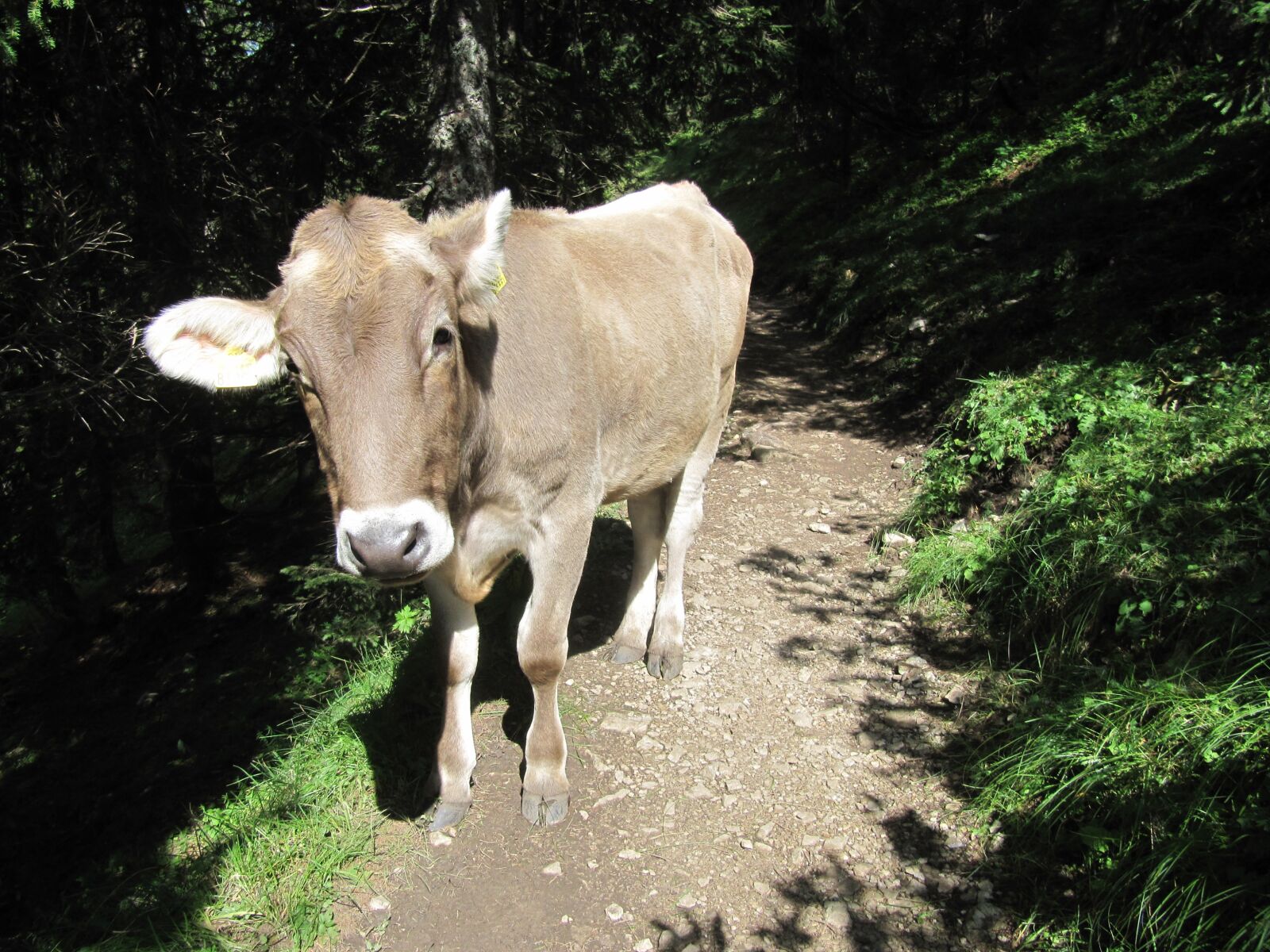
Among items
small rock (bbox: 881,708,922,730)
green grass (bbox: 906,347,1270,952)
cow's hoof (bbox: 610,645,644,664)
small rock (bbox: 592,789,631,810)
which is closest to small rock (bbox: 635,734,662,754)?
small rock (bbox: 592,789,631,810)

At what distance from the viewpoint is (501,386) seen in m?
3.69

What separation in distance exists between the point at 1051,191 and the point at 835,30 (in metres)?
3.67

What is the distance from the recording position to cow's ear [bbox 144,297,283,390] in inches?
121

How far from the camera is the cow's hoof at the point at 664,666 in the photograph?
205 inches

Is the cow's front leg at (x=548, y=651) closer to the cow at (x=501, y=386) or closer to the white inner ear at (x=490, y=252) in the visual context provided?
the cow at (x=501, y=386)

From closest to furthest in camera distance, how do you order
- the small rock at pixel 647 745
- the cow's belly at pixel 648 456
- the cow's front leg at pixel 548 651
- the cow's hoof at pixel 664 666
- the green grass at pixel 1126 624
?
the green grass at pixel 1126 624 < the cow's front leg at pixel 548 651 < the cow's belly at pixel 648 456 < the small rock at pixel 647 745 < the cow's hoof at pixel 664 666

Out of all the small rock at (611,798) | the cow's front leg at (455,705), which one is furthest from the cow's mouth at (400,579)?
the small rock at (611,798)

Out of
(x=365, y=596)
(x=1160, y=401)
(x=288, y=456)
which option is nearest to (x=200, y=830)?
(x=365, y=596)

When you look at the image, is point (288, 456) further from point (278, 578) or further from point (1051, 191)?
point (1051, 191)

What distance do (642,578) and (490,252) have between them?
2844mm

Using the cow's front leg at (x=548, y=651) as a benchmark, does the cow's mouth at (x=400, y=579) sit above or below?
above

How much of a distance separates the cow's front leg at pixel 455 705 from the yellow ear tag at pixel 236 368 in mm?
1316

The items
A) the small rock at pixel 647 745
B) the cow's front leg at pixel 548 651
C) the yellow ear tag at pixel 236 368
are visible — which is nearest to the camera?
the yellow ear tag at pixel 236 368

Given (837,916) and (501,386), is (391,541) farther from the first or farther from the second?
(837,916)
